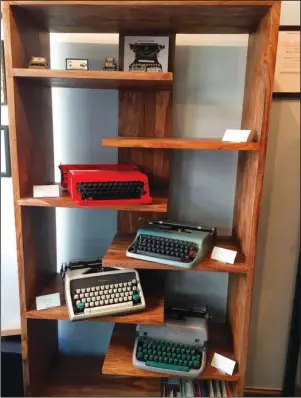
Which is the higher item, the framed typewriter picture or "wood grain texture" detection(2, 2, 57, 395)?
the framed typewriter picture

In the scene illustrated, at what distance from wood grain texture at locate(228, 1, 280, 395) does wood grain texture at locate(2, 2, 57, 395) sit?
2.81ft

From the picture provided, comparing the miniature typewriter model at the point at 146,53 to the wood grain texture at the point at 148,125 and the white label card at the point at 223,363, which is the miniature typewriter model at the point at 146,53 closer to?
the wood grain texture at the point at 148,125

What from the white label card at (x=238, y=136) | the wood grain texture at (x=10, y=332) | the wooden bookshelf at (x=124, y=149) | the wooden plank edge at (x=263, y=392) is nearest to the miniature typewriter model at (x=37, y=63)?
the wooden bookshelf at (x=124, y=149)

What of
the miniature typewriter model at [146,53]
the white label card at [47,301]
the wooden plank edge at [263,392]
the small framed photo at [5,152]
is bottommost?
the wooden plank edge at [263,392]

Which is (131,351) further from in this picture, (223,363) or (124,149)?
(124,149)

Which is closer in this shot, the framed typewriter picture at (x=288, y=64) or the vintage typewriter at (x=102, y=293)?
the vintage typewriter at (x=102, y=293)

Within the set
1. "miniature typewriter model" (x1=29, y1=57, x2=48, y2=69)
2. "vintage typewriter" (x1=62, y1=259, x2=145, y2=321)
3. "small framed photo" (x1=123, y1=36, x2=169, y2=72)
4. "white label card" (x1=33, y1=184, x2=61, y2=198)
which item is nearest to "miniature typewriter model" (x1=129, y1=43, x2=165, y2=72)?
"small framed photo" (x1=123, y1=36, x2=169, y2=72)

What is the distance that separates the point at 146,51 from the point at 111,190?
0.63m

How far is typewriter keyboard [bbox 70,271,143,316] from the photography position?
1.37 metres

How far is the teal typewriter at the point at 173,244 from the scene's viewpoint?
1335 mm

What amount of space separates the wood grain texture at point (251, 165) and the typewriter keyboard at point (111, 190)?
0.43 metres

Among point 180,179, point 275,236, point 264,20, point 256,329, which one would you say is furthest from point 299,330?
point 264,20

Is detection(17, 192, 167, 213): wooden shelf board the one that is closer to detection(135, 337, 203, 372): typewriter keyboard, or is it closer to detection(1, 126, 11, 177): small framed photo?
detection(1, 126, 11, 177): small framed photo

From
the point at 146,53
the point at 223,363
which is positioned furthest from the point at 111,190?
the point at 223,363
